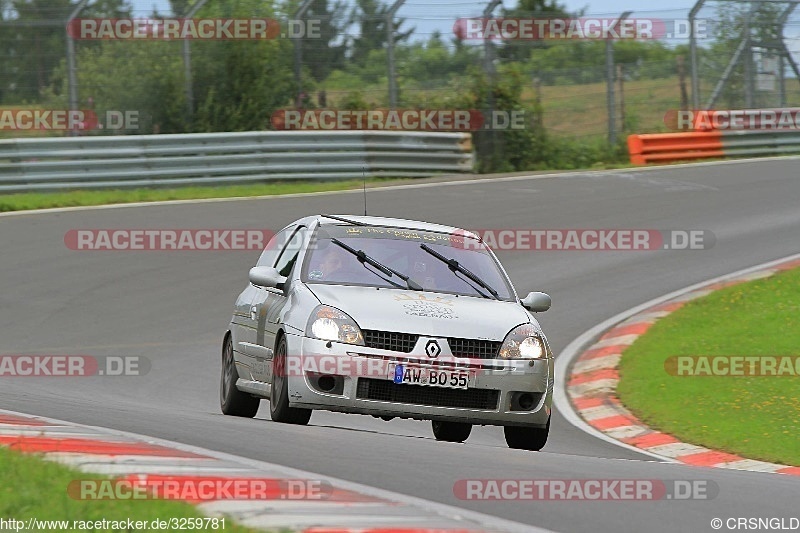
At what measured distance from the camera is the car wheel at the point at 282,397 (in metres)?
8.80

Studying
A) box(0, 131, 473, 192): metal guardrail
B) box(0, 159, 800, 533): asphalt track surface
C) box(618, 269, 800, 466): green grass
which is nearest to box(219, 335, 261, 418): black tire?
box(0, 159, 800, 533): asphalt track surface

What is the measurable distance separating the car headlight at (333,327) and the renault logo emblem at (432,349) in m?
Result: 0.39

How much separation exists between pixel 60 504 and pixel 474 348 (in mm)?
A: 3816

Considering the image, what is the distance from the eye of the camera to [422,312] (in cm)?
872

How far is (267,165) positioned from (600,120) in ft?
23.4

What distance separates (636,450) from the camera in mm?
9984

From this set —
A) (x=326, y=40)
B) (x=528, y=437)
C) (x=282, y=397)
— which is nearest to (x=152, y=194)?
(x=326, y=40)

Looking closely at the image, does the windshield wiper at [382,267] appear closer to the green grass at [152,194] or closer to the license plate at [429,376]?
the license plate at [429,376]

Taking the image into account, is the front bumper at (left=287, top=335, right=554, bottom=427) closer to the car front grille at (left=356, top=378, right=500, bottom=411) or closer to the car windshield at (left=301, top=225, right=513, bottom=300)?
the car front grille at (left=356, top=378, right=500, bottom=411)

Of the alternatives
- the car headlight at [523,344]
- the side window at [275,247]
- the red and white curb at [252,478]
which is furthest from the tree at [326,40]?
the red and white curb at [252,478]

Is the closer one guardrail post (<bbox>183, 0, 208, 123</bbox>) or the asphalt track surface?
the asphalt track surface

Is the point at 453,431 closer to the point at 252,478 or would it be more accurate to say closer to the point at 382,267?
the point at 382,267

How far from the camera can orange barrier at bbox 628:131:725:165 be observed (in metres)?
25.8

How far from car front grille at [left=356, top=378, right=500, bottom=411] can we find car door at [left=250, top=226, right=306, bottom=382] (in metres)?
0.91
